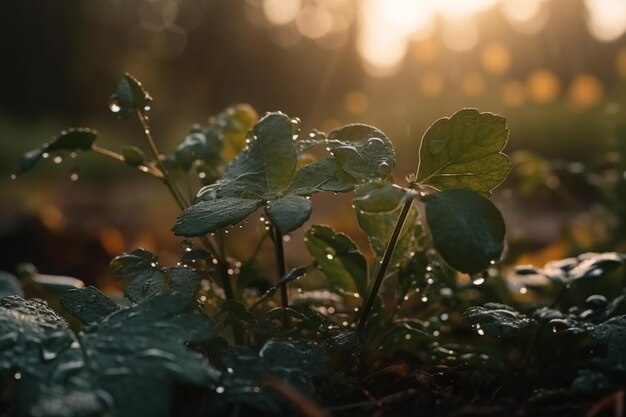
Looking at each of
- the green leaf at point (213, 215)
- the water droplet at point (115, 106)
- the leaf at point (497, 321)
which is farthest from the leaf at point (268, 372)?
the water droplet at point (115, 106)

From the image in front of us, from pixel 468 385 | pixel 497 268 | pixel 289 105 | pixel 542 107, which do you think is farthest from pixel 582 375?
pixel 289 105

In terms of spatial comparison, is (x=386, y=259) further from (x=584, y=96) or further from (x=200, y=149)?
(x=584, y=96)

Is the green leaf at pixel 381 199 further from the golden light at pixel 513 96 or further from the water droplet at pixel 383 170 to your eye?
the golden light at pixel 513 96

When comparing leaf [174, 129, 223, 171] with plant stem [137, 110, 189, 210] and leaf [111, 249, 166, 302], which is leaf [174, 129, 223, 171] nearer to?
plant stem [137, 110, 189, 210]

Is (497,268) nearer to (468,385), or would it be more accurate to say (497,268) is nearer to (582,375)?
→ (468,385)

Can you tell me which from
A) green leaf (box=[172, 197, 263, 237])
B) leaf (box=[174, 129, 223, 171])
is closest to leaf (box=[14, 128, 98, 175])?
leaf (box=[174, 129, 223, 171])

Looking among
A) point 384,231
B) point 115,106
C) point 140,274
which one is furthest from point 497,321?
point 115,106
